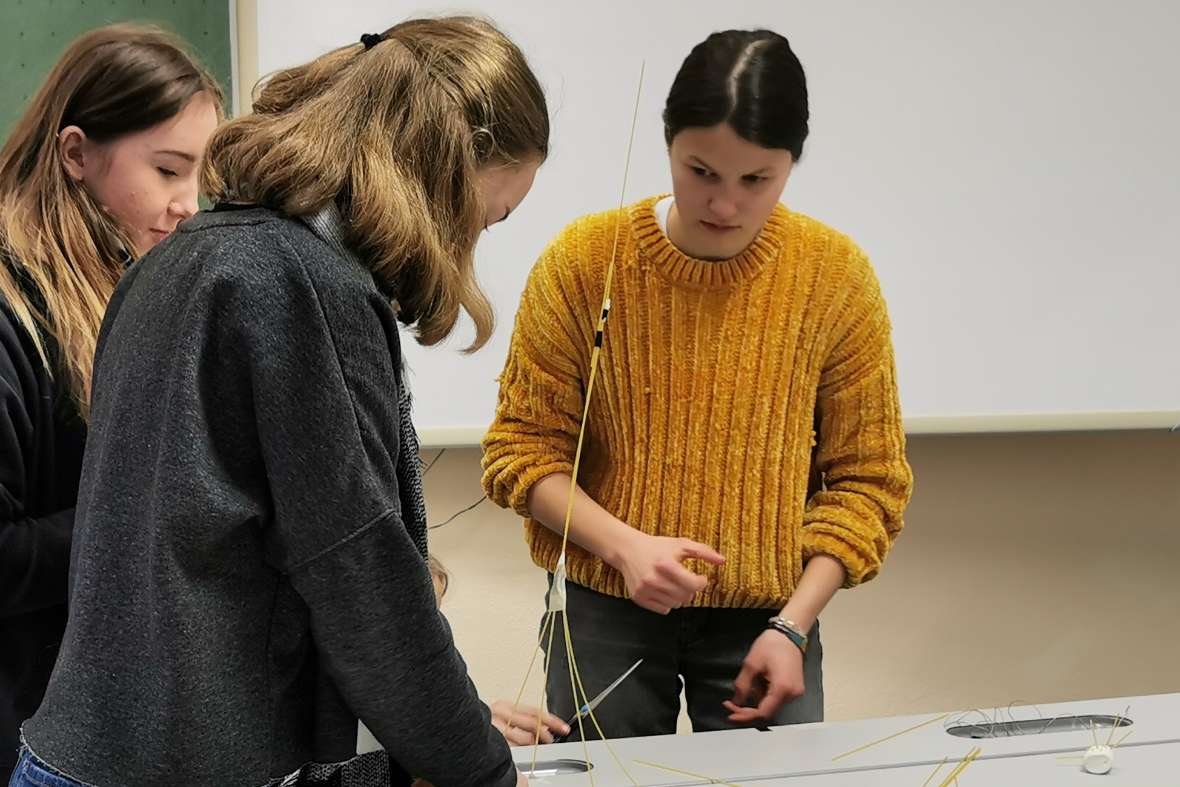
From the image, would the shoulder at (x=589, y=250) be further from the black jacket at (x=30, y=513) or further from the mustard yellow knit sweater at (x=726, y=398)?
the black jacket at (x=30, y=513)

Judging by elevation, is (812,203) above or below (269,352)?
below

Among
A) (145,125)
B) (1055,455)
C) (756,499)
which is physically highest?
(145,125)

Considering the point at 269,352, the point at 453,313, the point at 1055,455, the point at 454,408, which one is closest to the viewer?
→ the point at 269,352

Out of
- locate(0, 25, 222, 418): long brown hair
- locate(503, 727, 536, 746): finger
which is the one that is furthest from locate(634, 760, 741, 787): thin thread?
locate(0, 25, 222, 418): long brown hair

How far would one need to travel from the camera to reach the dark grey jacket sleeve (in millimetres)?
776

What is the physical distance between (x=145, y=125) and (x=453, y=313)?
542mm

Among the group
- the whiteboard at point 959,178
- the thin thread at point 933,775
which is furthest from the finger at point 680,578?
the whiteboard at point 959,178

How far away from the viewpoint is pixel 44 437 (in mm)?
1145

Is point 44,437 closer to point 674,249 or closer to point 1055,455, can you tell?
point 674,249

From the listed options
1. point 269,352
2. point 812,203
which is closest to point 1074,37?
point 812,203

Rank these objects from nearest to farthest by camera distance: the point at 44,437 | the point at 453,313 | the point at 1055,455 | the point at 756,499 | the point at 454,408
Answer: the point at 453,313
the point at 44,437
the point at 756,499
the point at 454,408
the point at 1055,455

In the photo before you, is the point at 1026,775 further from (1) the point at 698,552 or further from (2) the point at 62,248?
(2) the point at 62,248

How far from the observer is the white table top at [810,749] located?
3.79ft

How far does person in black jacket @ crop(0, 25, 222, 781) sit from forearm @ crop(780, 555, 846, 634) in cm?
77
